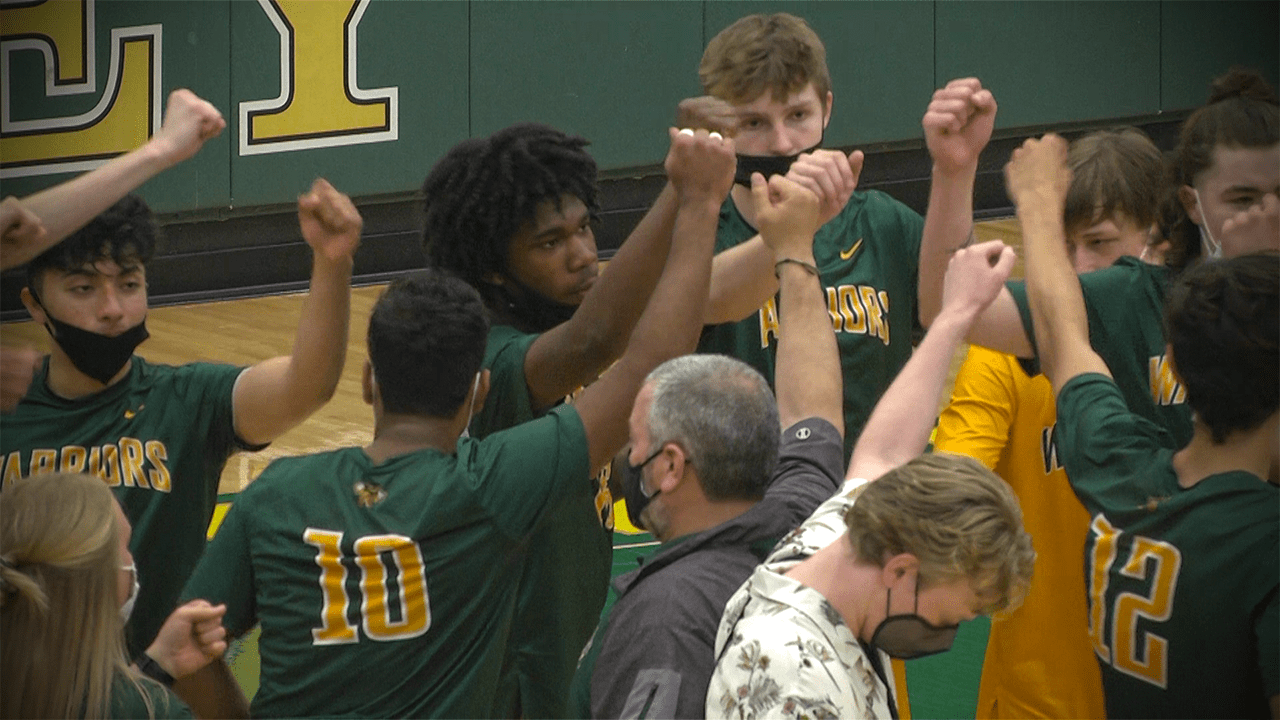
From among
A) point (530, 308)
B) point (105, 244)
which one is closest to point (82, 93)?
point (105, 244)

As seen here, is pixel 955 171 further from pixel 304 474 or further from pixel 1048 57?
pixel 1048 57

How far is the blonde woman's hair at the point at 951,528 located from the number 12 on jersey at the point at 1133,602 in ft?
0.96

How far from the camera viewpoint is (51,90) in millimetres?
8555

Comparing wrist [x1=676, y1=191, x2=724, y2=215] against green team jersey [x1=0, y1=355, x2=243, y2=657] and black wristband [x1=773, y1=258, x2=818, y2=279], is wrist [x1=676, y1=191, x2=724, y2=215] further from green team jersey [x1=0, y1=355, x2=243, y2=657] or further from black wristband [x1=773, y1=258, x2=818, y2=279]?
green team jersey [x1=0, y1=355, x2=243, y2=657]

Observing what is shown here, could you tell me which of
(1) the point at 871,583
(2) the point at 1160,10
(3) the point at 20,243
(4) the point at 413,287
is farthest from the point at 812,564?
(2) the point at 1160,10

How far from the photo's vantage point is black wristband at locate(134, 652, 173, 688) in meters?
2.73

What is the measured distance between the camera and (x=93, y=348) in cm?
337

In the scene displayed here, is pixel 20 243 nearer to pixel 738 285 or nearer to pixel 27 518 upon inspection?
pixel 27 518

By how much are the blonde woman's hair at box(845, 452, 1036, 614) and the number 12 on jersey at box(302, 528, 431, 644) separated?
833mm

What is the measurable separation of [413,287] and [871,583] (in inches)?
42.1

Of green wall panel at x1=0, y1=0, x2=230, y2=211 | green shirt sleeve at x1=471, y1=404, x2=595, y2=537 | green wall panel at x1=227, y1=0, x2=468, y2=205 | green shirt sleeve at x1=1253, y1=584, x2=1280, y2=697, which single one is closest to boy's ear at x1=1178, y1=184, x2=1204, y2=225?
green shirt sleeve at x1=1253, y1=584, x2=1280, y2=697

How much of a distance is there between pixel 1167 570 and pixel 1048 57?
21.0ft

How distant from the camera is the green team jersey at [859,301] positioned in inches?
143

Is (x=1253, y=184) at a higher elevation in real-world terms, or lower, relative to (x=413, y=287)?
→ higher
